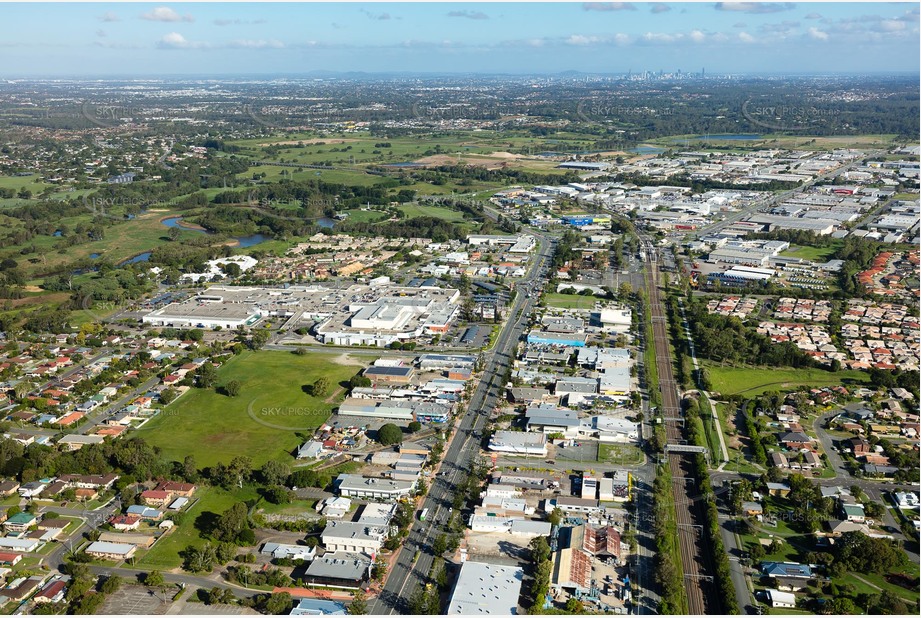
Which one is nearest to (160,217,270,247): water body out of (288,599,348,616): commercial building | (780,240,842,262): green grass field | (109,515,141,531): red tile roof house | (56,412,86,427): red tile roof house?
(56,412,86,427): red tile roof house

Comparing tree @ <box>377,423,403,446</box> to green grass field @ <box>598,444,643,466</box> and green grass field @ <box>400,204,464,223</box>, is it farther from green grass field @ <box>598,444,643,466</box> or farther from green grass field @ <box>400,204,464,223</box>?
green grass field @ <box>400,204,464,223</box>

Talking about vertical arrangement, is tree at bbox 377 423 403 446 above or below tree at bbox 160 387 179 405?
above

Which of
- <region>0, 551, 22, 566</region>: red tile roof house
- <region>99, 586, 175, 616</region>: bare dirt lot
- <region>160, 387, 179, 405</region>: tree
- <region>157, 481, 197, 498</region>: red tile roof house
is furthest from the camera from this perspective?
<region>160, 387, 179, 405</region>: tree

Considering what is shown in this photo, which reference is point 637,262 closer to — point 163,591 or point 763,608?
point 763,608

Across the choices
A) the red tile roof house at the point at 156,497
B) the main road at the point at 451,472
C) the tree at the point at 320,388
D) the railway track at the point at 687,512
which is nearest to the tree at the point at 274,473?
the red tile roof house at the point at 156,497

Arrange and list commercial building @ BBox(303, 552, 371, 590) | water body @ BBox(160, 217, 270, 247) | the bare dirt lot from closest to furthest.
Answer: the bare dirt lot
commercial building @ BBox(303, 552, 371, 590)
water body @ BBox(160, 217, 270, 247)

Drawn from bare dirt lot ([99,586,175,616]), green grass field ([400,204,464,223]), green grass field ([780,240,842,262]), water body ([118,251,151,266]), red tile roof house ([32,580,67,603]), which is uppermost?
green grass field ([780,240,842,262])
